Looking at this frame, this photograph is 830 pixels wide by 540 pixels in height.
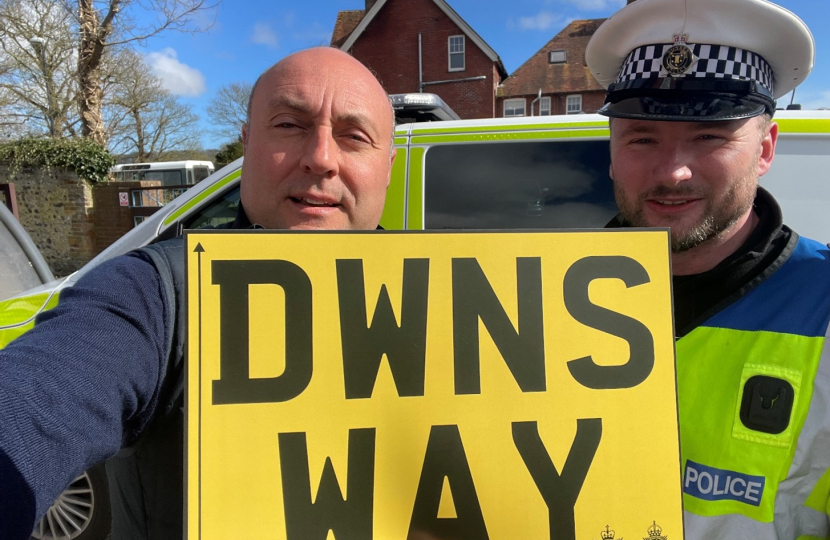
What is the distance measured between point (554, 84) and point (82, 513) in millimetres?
28814

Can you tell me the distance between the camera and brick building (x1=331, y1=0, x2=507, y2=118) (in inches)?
888

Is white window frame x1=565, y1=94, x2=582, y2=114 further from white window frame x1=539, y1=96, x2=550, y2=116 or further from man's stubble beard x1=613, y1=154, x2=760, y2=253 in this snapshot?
man's stubble beard x1=613, y1=154, x2=760, y2=253

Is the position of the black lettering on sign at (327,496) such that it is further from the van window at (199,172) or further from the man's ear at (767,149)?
the van window at (199,172)

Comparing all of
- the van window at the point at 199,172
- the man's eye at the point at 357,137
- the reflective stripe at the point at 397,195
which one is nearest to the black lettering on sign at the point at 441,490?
the man's eye at the point at 357,137

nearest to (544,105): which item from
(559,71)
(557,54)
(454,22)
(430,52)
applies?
(559,71)

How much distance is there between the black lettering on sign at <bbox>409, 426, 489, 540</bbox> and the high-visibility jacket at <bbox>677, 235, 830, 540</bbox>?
0.49m

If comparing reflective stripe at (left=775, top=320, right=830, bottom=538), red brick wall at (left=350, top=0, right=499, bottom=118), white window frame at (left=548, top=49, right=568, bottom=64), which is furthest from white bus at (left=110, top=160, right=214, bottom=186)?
white window frame at (left=548, top=49, right=568, bottom=64)

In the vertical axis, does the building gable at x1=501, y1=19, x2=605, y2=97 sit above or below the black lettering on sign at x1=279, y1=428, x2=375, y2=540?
above

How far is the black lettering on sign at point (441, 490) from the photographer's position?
2.77 feet

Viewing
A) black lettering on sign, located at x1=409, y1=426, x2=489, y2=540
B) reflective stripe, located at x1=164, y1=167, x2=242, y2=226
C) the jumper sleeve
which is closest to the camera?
the jumper sleeve

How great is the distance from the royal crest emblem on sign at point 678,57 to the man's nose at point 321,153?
2.87 ft

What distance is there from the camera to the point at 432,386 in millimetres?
873

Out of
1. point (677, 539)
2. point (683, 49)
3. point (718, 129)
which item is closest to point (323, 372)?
point (677, 539)

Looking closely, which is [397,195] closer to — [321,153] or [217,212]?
[217,212]
